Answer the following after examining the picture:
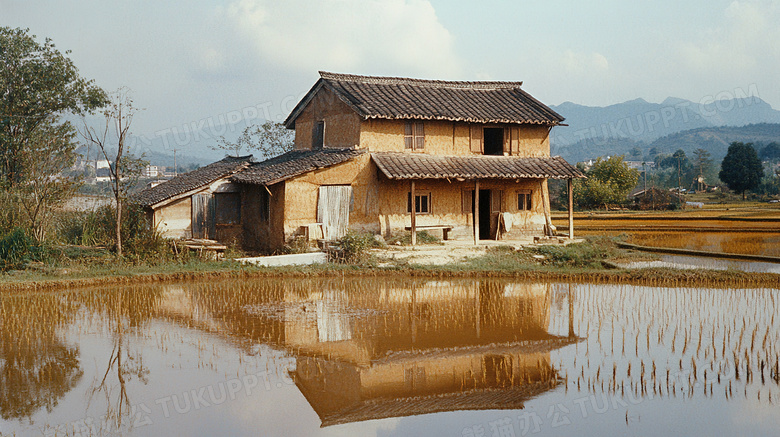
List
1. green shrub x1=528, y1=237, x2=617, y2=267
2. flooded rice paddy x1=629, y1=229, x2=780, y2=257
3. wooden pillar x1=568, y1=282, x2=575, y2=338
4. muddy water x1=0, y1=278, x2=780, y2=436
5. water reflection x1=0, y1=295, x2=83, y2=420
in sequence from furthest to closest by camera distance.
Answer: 1. flooded rice paddy x1=629, y1=229, x2=780, y2=257
2. green shrub x1=528, y1=237, x2=617, y2=267
3. wooden pillar x1=568, y1=282, x2=575, y2=338
4. water reflection x1=0, y1=295, x2=83, y2=420
5. muddy water x1=0, y1=278, x2=780, y2=436

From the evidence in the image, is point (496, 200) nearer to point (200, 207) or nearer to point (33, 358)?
point (200, 207)

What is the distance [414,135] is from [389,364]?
13931mm

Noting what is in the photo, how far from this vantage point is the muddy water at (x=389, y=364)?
7.61 m

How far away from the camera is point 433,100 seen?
926 inches

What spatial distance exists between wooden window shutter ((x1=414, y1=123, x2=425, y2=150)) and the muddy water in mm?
8925

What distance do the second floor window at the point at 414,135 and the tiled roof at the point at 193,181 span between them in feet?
19.3

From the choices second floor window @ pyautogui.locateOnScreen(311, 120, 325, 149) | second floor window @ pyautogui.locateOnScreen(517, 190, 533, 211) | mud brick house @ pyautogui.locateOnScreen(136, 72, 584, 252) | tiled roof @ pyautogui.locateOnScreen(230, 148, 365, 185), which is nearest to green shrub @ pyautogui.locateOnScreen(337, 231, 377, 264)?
mud brick house @ pyautogui.locateOnScreen(136, 72, 584, 252)

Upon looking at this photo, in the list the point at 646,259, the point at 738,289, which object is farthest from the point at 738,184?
the point at 738,289

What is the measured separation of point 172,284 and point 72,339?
5.26 meters

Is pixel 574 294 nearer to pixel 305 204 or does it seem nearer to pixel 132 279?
pixel 305 204

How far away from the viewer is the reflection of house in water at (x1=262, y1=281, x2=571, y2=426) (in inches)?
326

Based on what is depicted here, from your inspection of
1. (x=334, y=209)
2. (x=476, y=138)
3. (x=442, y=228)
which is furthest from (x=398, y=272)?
(x=476, y=138)

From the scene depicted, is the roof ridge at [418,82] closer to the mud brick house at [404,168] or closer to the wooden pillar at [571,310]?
the mud brick house at [404,168]

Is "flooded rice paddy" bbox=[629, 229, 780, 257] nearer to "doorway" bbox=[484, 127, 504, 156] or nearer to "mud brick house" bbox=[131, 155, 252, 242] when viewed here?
"doorway" bbox=[484, 127, 504, 156]
